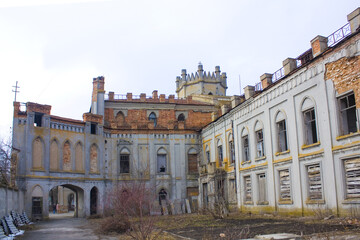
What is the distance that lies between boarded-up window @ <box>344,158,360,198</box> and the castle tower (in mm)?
45317

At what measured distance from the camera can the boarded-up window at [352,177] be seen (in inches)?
632

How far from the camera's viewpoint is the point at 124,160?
1427 inches

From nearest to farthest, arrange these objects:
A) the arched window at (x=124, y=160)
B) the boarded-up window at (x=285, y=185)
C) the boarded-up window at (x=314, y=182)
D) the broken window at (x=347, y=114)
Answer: the broken window at (x=347, y=114), the boarded-up window at (x=314, y=182), the boarded-up window at (x=285, y=185), the arched window at (x=124, y=160)

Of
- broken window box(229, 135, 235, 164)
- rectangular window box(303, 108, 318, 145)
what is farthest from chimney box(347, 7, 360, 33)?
broken window box(229, 135, 235, 164)

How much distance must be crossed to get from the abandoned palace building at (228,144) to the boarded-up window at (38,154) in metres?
0.08

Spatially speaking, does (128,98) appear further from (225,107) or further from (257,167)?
(257,167)

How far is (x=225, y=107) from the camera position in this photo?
3144 cm

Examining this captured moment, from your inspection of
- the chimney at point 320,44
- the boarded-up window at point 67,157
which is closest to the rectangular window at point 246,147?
the chimney at point 320,44

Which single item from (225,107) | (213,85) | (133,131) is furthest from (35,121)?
(213,85)

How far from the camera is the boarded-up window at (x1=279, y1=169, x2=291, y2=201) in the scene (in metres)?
21.2

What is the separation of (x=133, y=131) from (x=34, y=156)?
966 centimetres

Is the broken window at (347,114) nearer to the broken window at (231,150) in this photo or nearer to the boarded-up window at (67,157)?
the broken window at (231,150)

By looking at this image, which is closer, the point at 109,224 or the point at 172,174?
the point at 109,224

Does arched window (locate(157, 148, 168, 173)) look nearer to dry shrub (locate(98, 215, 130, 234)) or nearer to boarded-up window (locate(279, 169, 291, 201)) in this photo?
boarded-up window (locate(279, 169, 291, 201))
